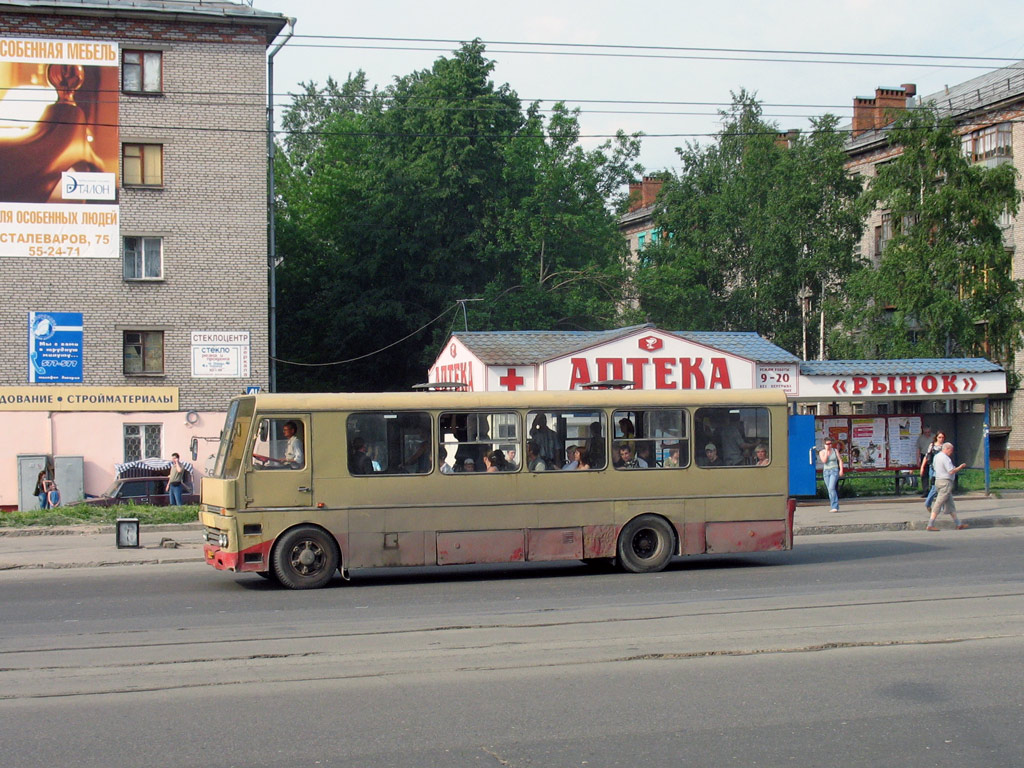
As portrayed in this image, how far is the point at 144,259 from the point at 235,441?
21.8 m

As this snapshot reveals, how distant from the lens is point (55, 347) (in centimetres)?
3244

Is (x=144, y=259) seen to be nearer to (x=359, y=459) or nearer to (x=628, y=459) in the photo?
(x=359, y=459)

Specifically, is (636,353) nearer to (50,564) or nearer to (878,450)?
(878,450)

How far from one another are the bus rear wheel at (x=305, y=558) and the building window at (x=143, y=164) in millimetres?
22624

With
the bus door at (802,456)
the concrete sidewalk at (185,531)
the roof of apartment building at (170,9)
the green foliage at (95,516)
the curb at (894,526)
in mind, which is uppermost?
the roof of apartment building at (170,9)

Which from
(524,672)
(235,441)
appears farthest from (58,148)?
(524,672)

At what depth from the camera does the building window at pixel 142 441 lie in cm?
3256

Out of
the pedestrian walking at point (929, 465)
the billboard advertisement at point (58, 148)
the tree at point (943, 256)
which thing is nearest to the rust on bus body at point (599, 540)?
the pedestrian walking at point (929, 465)

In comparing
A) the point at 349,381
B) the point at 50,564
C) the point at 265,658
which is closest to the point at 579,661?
the point at 265,658

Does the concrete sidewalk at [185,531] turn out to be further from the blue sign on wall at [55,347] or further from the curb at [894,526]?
the blue sign on wall at [55,347]

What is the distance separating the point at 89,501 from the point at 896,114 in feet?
94.8

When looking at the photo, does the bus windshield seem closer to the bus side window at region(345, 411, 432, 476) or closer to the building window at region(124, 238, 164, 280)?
the bus side window at region(345, 411, 432, 476)

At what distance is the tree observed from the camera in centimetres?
3559

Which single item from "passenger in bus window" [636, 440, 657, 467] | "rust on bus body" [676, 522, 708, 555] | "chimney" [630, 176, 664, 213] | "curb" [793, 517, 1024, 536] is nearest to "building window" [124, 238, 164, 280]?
"curb" [793, 517, 1024, 536]
